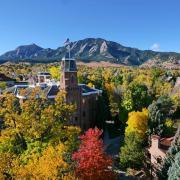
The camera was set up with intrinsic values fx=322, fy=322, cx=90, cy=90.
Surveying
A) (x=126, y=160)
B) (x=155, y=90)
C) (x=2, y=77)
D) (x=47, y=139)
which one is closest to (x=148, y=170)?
(x=126, y=160)

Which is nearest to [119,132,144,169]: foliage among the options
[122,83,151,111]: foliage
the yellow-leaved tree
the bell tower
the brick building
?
the yellow-leaved tree

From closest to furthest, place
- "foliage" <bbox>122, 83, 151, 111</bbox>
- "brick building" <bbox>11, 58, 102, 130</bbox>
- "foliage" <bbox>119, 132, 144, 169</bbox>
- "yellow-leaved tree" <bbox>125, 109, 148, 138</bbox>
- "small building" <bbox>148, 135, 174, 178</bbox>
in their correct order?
"small building" <bbox>148, 135, 174, 178</bbox> < "foliage" <bbox>119, 132, 144, 169</bbox> < "yellow-leaved tree" <bbox>125, 109, 148, 138</bbox> < "brick building" <bbox>11, 58, 102, 130</bbox> < "foliage" <bbox>122, 83, 151, 111</bbox>

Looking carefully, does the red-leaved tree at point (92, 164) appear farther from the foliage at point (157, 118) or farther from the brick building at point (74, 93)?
the brick building at point (74, 93)

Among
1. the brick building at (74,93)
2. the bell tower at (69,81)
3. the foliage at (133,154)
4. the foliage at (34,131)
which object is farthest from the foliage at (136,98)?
the foliage at (34,131)

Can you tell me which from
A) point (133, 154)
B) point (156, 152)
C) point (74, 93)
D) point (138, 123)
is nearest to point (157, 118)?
point (138, 123)

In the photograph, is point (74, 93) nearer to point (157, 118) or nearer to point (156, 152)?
point (157, 118)

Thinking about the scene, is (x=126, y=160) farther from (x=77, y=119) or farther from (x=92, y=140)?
(x=77, y=119)

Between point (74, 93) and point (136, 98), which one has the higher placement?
point (74, 93)

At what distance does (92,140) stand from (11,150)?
9.34 m

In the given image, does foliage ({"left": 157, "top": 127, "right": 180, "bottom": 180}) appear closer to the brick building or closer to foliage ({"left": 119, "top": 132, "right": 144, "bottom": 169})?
foliage ({"left": 119, "top": 132, "right": 144, "bottom": 169})

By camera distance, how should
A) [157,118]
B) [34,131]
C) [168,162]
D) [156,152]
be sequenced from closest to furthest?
1. [168,162]
2. [34,131]
3. [156,152]
4. [157,118]

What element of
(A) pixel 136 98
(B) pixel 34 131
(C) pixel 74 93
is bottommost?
(A) pixel 136 98

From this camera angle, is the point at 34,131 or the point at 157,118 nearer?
the point at 34,131

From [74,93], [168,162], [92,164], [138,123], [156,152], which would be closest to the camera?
[92,164]
